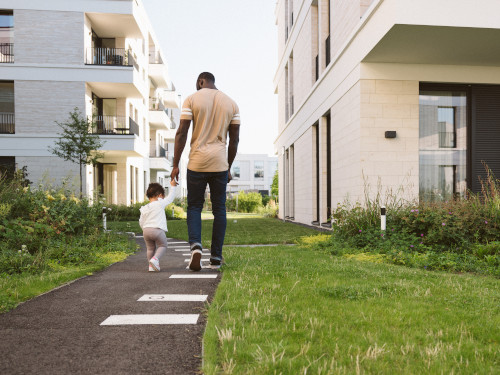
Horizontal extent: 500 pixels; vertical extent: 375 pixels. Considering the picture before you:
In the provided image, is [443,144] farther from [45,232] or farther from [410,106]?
[45,232]

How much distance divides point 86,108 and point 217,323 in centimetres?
1819

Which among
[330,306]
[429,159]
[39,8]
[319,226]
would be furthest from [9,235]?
[39,8]

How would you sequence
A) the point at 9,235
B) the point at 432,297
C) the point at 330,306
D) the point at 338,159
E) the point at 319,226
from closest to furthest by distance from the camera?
the point at 330,306, the point at 432,297, the point at 9,235, the point at 338,159, the point at 319,226

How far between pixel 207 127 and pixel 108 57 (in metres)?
17.8

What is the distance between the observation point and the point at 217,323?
233 centimetres

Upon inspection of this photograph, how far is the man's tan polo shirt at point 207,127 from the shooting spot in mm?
4207

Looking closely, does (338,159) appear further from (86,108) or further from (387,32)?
(86,108)

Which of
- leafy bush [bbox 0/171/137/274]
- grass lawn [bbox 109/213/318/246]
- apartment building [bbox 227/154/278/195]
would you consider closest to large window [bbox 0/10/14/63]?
grass lawn [bbox 109/213/318/246]

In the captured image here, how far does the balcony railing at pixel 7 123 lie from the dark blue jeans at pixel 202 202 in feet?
55.6

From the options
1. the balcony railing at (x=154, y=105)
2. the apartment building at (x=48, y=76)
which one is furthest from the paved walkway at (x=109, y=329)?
the balcony railing at (x=154, y=105)

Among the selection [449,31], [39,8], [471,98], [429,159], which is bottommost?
[429,159]

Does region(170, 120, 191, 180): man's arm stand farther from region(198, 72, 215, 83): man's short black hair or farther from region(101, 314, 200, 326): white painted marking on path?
region(101, 314, 200, 326): white painted marking on path

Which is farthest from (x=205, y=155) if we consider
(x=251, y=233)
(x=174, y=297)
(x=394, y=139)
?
(x=251, y=233)

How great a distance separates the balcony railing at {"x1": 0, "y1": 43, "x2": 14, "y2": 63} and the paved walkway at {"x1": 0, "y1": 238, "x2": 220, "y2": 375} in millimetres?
17944
